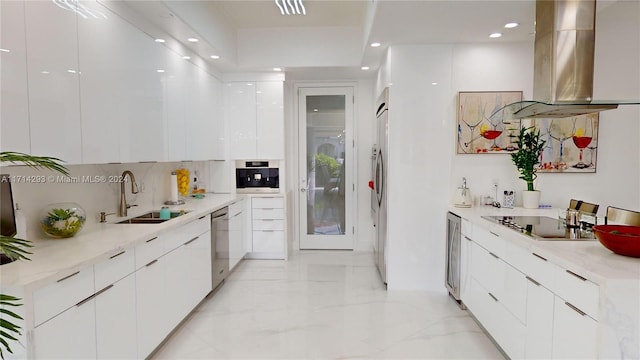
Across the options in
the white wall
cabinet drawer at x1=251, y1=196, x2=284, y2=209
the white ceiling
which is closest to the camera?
the white ceiling

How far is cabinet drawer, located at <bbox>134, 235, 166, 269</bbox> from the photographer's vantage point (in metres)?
2.23

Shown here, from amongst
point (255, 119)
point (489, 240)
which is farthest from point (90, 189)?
point (489, 240)

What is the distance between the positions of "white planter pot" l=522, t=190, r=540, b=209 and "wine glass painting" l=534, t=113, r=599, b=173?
0.39m

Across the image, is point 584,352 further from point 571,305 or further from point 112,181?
point 112,181

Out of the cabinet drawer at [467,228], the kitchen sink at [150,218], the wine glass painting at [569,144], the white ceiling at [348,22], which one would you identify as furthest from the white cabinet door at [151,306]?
the wine glass painting at [569,144]

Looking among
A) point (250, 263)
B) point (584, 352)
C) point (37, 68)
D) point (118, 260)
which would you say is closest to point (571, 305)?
point (584, 352)

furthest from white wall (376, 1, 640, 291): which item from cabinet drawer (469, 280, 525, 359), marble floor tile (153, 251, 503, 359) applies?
cabinet drawer (469, 280, 525, 359)

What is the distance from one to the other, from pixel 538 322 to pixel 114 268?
2.37 meters

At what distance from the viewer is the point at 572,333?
5.65 ft

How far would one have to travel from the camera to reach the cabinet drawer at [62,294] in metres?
1.50

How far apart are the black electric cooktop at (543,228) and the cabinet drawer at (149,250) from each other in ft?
7.84

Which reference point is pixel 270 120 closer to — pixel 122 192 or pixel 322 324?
pixel 122 192

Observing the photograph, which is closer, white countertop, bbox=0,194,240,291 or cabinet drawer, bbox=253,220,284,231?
white countertop, bbox=0,194,240,291

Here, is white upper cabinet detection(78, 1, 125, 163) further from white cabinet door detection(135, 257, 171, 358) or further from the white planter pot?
the white planter pot
